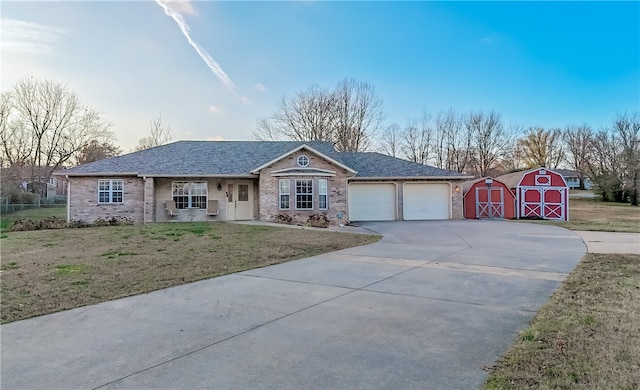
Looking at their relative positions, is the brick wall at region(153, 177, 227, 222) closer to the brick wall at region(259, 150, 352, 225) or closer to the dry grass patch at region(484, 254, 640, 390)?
the brick wall at region(259, 150, 352, 225)

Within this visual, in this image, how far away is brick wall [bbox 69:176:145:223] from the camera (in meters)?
18.6

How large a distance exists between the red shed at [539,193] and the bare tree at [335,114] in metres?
16.9

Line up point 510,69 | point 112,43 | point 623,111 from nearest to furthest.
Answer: point 112,43 < point 510,69 < point 623,111

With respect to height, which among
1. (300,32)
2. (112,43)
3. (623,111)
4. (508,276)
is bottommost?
(508,276)

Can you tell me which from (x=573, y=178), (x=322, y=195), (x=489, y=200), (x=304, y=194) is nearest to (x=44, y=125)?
(x=304, y=194)

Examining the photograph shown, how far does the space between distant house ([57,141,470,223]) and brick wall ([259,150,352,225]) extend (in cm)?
5

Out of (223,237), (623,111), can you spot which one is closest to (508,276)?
(223,237)

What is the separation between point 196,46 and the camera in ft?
50.5

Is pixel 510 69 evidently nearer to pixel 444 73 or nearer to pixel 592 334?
pixel 444 73

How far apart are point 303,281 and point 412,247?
529 centimetres

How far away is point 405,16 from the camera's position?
14898mm

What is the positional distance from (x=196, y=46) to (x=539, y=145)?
4861 cm

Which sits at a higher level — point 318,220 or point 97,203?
point 97,203

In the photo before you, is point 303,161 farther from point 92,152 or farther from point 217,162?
point 92,152
